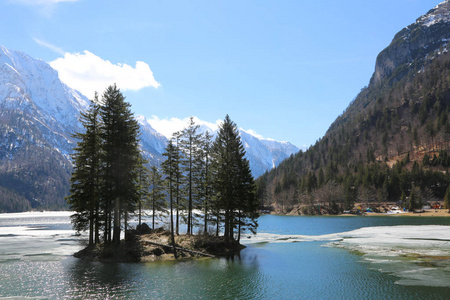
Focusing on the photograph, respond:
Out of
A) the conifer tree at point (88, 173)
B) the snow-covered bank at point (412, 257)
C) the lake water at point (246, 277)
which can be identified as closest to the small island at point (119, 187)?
the conifer tree at point (88, 173)

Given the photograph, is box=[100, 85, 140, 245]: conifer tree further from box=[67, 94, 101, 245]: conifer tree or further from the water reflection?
the water reflection

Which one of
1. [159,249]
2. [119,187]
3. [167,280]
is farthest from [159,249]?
[167,280]

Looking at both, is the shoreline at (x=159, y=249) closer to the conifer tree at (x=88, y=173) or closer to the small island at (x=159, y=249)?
the small island at (x=159, y=249)

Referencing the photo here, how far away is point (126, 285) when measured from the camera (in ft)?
94.7

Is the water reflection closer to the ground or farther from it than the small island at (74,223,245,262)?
closer to the ground

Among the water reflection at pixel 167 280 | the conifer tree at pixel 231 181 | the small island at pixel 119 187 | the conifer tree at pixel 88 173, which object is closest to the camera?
the water reflection at pixel 167 280

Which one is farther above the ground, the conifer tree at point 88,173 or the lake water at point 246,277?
the conifer tree at point 88,173

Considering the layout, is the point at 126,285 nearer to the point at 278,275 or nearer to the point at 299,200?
the point at 278,275

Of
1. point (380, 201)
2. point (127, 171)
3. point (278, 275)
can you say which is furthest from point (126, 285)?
point (380, 201)

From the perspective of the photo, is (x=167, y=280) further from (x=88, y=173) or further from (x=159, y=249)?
(x=88, y=173)

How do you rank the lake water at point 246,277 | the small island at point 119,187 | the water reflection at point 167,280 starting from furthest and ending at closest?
1. the small island at point 119,187
2. the water reflection at point 167,280
3. the lake water at point 246,277

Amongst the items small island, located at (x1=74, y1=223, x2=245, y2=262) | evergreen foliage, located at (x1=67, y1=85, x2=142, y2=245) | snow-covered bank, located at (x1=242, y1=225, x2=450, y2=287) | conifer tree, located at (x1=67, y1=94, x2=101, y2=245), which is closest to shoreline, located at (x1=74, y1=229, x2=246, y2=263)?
small island, located at (x1=74, y1=223, x2=245, y2=262)

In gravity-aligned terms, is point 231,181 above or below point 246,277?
above

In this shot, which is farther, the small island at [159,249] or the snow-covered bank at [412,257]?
the small island at [159,249]
